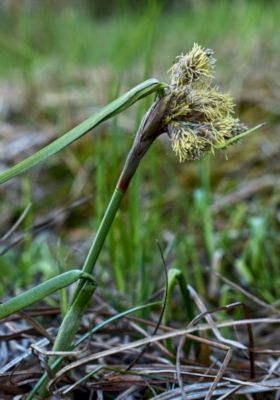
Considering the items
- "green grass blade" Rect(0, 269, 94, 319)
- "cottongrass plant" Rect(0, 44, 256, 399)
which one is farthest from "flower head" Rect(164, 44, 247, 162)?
"green grass blade" Rect(0, 269, 94, 319)

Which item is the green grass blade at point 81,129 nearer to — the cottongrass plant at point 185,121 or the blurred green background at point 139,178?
the cottongrass plant at point 185,121

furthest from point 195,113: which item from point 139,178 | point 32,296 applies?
point 139,178

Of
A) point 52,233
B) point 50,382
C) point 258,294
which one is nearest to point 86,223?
point 52,233

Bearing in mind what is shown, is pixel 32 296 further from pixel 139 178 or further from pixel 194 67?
pixel 139 178

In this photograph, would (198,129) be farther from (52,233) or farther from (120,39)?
(120,39)

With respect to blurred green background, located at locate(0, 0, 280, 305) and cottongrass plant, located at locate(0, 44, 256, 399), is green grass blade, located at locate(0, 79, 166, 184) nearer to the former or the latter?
cottongrass plant, located at locate(0, 44, 256, 399)
